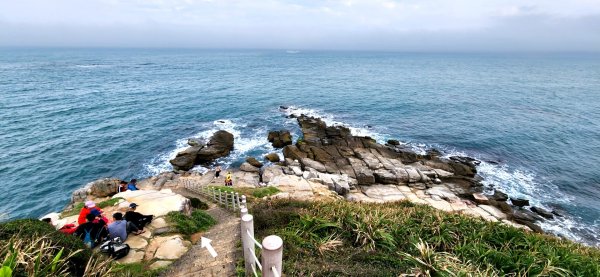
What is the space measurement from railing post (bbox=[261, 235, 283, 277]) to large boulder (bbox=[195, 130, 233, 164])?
28.1 metres

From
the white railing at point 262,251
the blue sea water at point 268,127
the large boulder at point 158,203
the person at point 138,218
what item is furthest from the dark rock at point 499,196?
the person at point 138,218

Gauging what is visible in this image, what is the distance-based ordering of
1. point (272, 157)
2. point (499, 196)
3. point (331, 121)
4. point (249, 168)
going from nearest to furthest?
point (499, 196) → point (249, 168) → point (272, 157) → point (331, 121)

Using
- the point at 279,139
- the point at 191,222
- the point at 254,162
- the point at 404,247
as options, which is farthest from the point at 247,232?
the point at 279,139

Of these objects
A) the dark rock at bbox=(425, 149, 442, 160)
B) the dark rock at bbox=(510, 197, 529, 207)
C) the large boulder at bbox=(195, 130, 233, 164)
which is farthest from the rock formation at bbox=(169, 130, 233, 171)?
the dark rock at bbox=(510, 197, 529, 207)

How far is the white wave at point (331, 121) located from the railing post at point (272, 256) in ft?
111

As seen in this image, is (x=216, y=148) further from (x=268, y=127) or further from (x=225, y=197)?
(x=225, y=197)

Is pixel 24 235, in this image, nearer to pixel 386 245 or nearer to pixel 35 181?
pixel 386 245

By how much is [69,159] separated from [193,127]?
14196 millimetres

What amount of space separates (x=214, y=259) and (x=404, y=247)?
17.5 ft

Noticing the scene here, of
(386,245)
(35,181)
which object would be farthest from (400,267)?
(35,181)

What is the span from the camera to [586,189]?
2683 cm

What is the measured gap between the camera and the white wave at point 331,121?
38562 millimetres

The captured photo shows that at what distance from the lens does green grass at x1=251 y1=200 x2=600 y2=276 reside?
22.5 ft

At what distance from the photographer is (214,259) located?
834 centimetres
